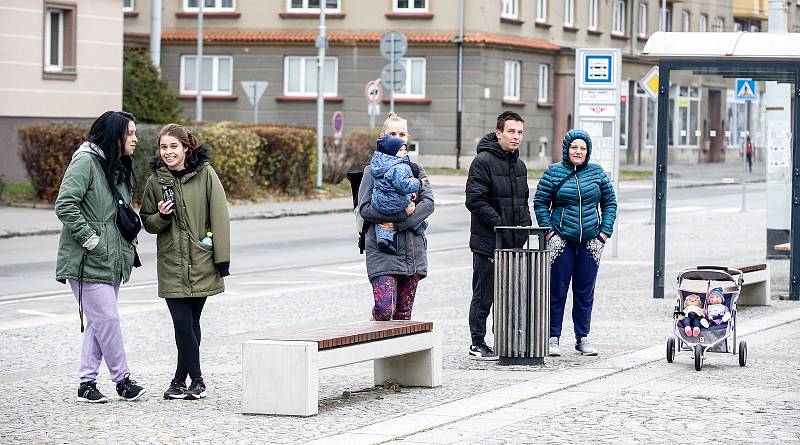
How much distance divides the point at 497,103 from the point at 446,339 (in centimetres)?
3904

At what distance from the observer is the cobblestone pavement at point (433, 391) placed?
8.34m

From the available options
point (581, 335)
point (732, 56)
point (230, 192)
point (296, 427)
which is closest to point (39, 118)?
point (230, 192)

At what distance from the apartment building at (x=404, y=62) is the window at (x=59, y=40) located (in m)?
15.5

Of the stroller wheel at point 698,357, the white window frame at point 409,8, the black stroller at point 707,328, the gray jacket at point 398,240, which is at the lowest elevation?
the stroller wheel at point 698,357

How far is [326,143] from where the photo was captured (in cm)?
3631

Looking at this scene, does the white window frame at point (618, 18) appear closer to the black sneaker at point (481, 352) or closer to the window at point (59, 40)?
the window at point (59, 40)

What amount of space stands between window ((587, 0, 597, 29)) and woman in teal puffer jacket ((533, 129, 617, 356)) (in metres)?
47.6

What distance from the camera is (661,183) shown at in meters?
15.9

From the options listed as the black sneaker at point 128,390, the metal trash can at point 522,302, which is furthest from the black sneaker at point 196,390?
the metal trash can at point 522,302

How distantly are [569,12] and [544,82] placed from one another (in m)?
3.48

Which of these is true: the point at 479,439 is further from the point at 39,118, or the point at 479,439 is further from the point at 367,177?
the point at 39,118

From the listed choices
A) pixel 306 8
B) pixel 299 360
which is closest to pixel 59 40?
pixel 306 8

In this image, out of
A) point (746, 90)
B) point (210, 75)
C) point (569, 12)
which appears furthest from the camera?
point (569, 12)

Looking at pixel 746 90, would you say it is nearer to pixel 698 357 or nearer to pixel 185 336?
pixel 698 357
